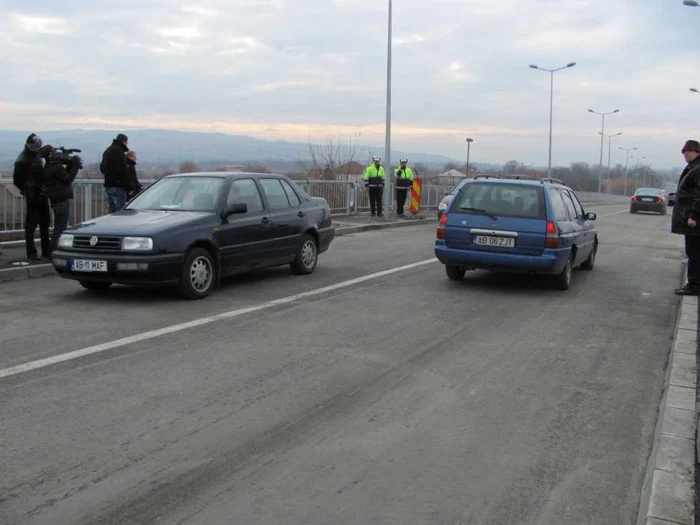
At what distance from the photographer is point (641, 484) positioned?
147 inches

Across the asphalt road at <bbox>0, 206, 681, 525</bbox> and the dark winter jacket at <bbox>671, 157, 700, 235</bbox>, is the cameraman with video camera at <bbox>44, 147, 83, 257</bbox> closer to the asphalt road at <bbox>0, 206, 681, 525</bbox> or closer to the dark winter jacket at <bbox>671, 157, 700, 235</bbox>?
the asphalt road at <bbox>0, 206, 681, 525</bbox>

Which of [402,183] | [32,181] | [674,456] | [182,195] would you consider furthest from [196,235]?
[402,183]

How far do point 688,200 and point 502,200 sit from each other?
233 cm

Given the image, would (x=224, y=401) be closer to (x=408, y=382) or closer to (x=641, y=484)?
(x=408, y=382)

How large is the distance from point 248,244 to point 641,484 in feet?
21.0

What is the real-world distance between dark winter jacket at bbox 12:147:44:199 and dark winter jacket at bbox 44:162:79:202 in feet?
0.31

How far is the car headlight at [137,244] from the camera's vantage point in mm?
7855

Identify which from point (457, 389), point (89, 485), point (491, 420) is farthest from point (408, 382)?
point (89, 485)

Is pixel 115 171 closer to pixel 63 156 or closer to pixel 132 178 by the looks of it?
pixel 132 178

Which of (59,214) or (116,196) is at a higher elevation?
(116,196)

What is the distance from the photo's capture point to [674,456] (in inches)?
151

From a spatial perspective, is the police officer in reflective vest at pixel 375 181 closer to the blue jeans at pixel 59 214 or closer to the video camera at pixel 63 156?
the video camera at pixel 63 156

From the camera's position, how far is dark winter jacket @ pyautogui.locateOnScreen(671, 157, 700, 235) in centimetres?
863

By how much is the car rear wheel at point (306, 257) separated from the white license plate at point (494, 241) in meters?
2.62
